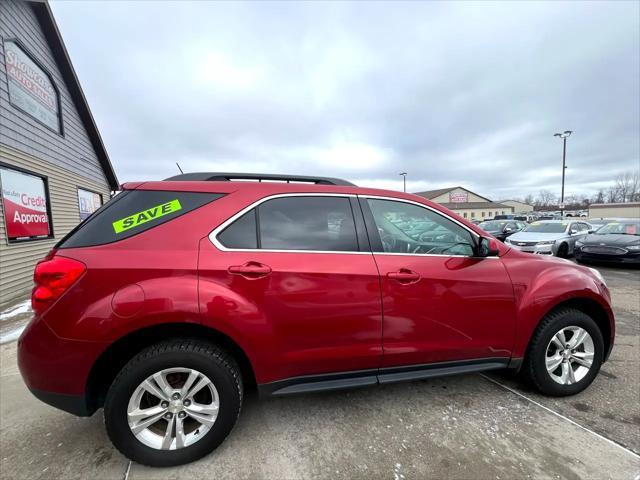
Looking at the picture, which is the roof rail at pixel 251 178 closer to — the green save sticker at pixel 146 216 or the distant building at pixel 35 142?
the green save sticker at pixel 146 216

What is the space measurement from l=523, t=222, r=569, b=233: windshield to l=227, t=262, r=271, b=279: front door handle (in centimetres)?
1227

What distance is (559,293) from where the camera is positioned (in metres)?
2.50

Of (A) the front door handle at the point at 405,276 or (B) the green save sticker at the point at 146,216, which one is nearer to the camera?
(B) the green save sticker at the point at 146,216

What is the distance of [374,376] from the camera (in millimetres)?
2205

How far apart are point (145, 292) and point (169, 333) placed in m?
0.32

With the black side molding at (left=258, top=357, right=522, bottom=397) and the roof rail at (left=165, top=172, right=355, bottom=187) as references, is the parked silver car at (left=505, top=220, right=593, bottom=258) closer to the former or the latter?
the black side molding at (left=258, top=357, right=522, bottom=397)

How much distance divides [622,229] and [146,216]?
12300 millimetres

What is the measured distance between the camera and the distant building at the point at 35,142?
5848mm

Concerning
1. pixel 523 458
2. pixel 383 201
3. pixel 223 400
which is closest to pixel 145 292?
pixel 223 400

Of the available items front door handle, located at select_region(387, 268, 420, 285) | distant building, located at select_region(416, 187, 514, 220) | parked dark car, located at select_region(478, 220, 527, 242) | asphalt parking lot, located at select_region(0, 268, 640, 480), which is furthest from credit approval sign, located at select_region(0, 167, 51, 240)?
distant building, located at select_region(416, 187, 514, 220)

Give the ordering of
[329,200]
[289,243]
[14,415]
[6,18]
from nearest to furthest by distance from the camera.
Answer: [289,243], [329,200], [14,415], [6,18]

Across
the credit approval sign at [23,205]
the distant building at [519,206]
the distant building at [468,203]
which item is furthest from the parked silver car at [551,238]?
the distant building at [519,206]

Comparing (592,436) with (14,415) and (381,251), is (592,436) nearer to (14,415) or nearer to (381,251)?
(381,251)

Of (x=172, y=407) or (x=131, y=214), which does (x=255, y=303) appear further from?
(x=131, y=214)
